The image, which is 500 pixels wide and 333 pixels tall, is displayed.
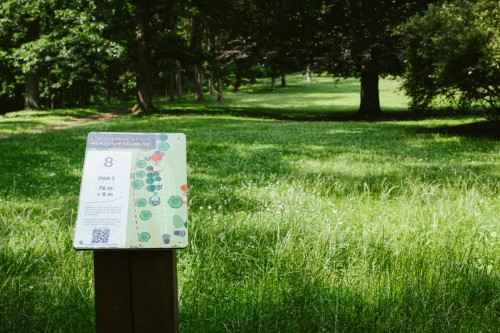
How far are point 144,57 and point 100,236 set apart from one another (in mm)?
31572

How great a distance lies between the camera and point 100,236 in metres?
2.72

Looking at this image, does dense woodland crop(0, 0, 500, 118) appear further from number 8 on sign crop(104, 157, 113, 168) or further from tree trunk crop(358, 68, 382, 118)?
number 8 on sign crop(104, 157, 113, 168)

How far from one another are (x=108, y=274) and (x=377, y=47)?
26.0 m

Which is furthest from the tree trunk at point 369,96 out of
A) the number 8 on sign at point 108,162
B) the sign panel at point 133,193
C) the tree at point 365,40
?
the number 8 on sign at point 108,162

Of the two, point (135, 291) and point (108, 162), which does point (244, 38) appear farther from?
point (135, 291)

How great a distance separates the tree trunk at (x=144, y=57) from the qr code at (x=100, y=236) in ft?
100.0

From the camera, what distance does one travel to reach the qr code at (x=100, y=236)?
271 centimetres

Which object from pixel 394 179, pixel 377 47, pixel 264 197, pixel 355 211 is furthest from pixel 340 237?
pixel 377 47

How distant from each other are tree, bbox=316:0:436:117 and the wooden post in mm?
24610

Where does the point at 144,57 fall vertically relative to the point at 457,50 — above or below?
above

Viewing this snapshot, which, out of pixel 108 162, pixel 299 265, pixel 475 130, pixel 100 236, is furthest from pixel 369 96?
pixel 100 236

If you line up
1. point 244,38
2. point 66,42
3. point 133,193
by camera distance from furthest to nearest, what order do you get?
point 244,38
point 66,42
point 133,193

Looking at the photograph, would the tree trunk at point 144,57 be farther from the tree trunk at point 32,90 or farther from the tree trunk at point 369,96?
the tree trunk at point 369,96

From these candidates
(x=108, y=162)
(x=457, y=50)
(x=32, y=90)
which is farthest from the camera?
(x=32, y=90)
